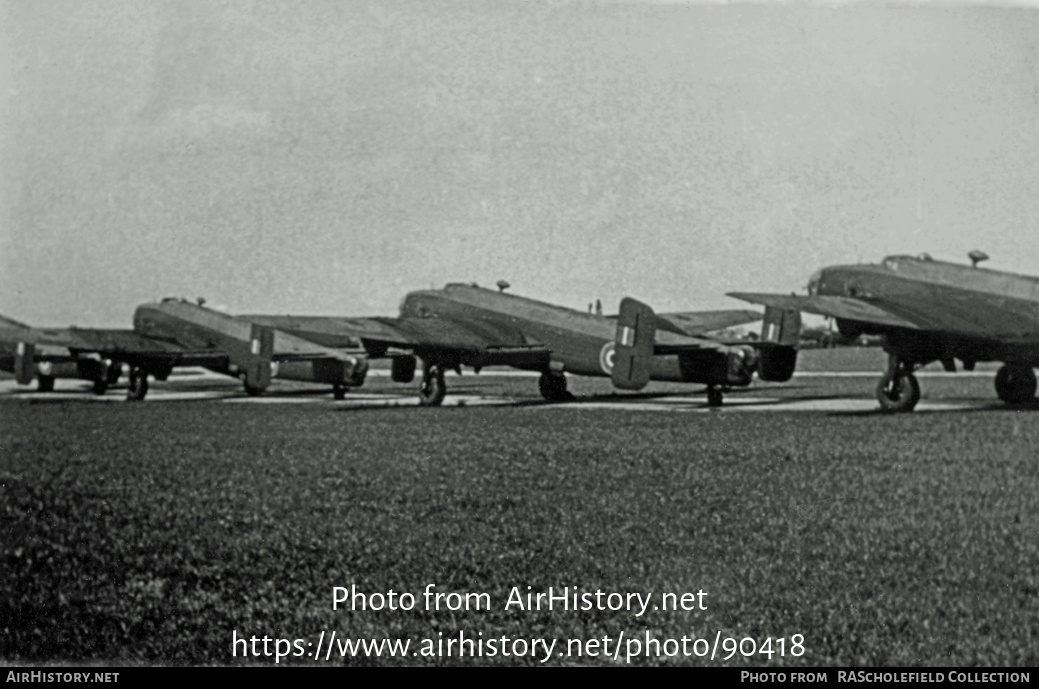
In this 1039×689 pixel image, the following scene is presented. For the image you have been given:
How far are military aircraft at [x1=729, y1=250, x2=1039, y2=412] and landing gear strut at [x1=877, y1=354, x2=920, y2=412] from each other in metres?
0.02

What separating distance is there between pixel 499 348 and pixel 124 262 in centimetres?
1503

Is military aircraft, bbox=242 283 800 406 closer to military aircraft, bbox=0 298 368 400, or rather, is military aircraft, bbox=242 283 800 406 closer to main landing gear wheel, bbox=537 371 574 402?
main landing gear wheel, bbox=537 371 574 402

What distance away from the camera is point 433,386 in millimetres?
25312

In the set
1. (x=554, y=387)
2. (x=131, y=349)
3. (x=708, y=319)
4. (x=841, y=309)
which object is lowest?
(x=131, y=349)

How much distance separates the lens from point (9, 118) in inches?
346

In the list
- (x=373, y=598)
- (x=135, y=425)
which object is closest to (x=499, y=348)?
(x=135, y=425)

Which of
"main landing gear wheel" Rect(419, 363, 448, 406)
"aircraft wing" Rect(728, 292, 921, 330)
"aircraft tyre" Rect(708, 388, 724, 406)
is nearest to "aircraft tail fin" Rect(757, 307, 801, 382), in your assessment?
"aircraft tyre" Rect(708, 388, 724, 406)

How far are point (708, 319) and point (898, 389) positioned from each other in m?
8.58

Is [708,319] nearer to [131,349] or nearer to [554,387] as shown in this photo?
[554,387]

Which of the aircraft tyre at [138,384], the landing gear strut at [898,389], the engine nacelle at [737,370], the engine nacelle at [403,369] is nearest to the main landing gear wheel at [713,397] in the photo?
the engine nacelle at [737,370]

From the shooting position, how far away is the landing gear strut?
20547mm

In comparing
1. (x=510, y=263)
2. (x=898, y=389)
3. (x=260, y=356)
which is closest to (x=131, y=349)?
(x=260, y=356)

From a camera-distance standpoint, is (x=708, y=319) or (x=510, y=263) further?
(x=708, y=319)
